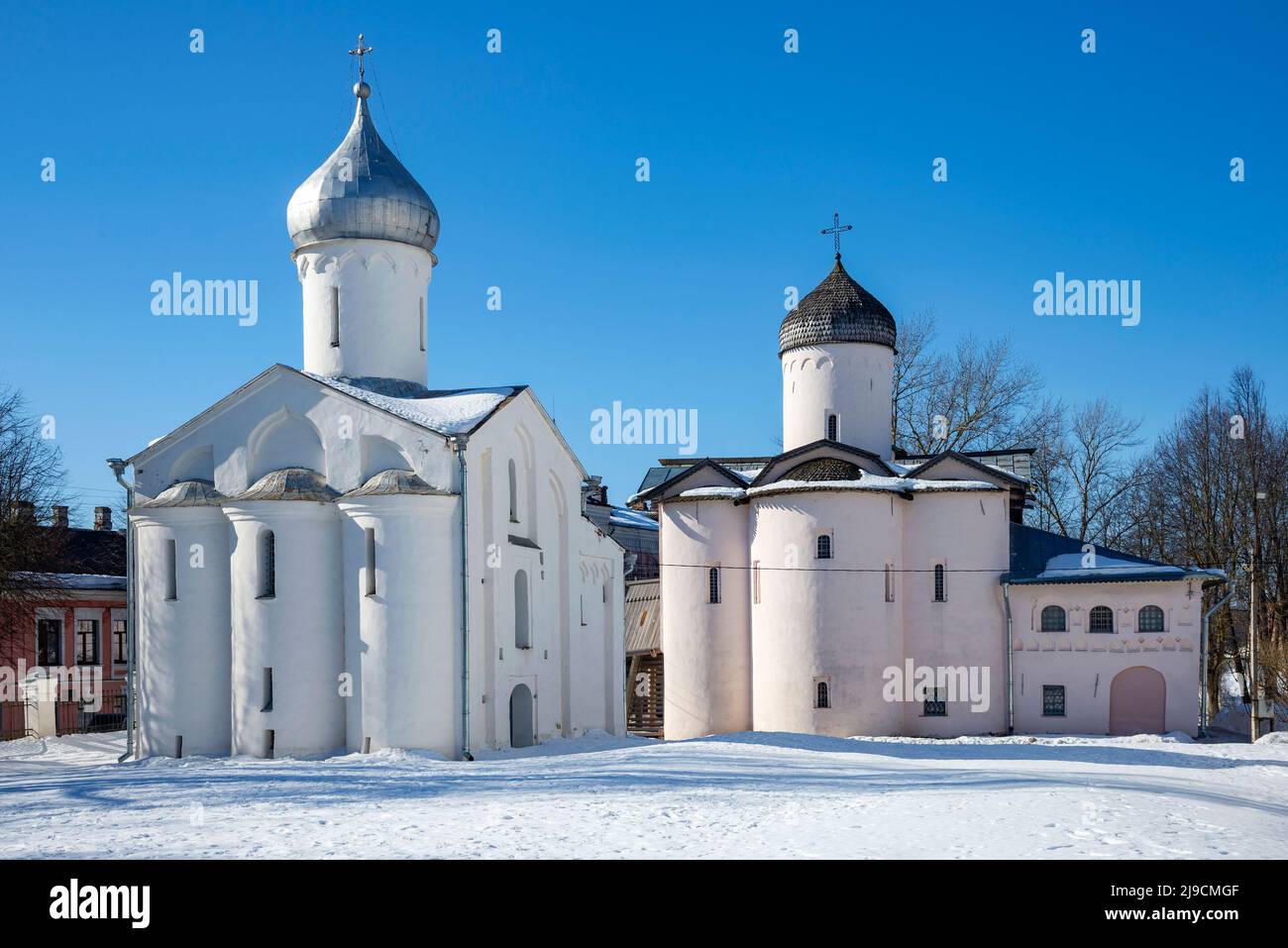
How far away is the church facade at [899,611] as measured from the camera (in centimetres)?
2769

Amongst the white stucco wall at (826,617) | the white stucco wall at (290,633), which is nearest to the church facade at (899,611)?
the white stucco wall at (826,617)

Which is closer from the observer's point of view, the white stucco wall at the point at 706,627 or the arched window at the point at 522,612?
the arched window at the point at 522,612

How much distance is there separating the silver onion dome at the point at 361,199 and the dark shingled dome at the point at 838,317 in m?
11.1

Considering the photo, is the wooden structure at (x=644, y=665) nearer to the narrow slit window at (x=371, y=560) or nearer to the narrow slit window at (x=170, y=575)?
the narrow slit window at (x=371, y=560)

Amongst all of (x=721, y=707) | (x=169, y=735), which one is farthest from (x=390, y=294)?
Result: (x=721, y=707)

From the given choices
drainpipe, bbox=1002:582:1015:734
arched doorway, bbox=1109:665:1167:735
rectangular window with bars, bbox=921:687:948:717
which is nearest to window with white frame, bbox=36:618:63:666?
rectangular window with bars, bbox=921:687:948:717

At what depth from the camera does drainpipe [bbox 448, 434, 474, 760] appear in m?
20.3

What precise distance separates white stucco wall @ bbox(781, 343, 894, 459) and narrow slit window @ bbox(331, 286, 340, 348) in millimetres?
12673

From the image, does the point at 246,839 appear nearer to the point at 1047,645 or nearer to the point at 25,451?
the point at 1047,645

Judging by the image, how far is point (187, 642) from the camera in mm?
21656

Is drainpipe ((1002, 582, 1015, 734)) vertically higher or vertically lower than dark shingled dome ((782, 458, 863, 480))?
lower

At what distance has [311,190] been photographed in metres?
24.1

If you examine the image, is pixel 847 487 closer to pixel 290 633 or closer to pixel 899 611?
pixel 899 611

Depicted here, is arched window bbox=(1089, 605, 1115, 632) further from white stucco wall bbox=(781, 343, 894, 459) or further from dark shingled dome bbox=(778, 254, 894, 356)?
dark shingled dome bbox=(778, 254, 894, 356)
